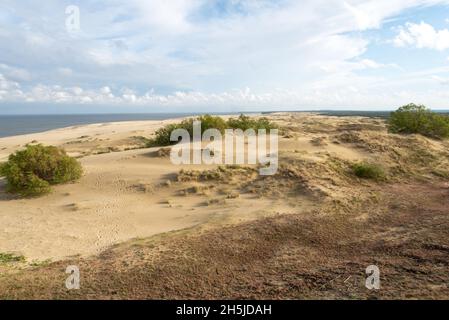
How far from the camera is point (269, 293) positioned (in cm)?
586

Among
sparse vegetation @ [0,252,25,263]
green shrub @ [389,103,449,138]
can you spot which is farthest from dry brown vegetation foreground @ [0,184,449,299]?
green shrub @ [389,103,449,138]

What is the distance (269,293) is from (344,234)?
10.8ft

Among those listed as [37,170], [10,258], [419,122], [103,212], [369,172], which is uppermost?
A: [419,122]

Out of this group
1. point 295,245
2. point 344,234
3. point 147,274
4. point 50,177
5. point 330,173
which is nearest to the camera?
point 147,274

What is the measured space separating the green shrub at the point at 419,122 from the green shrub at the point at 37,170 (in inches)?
696

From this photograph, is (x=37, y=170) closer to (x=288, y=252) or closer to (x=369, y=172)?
(x=288, y=252)

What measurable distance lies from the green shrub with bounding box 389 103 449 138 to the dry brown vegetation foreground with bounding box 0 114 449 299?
964 centimetres

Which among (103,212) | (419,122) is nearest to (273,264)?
(103,212)

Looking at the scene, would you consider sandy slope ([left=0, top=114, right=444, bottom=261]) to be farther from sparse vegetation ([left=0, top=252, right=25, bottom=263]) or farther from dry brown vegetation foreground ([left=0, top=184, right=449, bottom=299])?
dry brown vegetation foreground ([left=0, top=184, right=449, bottom=299])

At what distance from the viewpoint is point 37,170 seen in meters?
12.1

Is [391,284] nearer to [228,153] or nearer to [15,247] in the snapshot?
[15,247]

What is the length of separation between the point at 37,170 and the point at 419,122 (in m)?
19.4

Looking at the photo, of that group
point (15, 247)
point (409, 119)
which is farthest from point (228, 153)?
point (409, 119)

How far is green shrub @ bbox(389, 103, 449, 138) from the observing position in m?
21.5
